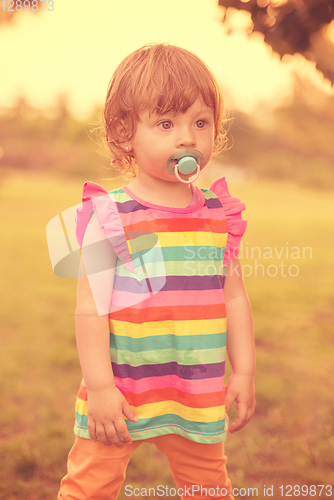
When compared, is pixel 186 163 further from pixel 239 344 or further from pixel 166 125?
pixel 239 344

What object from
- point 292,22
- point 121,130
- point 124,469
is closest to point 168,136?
point 121,130

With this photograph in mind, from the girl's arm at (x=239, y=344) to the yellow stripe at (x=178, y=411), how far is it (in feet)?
0.31

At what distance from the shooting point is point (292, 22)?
3.24 ft

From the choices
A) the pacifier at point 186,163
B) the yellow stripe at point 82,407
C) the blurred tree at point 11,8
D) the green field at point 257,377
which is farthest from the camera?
the green field at point 257,377

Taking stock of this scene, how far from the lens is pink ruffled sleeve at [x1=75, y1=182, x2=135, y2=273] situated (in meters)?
0.96

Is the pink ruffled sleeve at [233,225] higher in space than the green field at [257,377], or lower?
higher

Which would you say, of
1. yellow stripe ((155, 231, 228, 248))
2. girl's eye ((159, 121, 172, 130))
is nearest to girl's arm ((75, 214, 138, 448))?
yellow stripe ((155, 231, 228, 248))

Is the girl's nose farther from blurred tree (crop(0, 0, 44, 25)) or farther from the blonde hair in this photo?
blurred tree (crop(0, 0, 44, 25))

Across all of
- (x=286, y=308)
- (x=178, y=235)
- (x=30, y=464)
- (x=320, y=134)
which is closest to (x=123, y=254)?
(x=178, y=235)

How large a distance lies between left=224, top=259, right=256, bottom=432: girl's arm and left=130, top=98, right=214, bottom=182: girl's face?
1.05 ft

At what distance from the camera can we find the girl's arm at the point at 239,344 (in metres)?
1.12

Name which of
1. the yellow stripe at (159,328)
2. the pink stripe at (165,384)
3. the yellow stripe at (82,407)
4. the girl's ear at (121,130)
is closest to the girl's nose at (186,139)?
the girl's ear at (121,130)

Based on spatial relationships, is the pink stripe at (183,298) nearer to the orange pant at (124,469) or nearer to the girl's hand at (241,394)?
the girl's hand at (241,394)

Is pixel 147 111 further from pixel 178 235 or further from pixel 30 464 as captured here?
pixel 30 464
